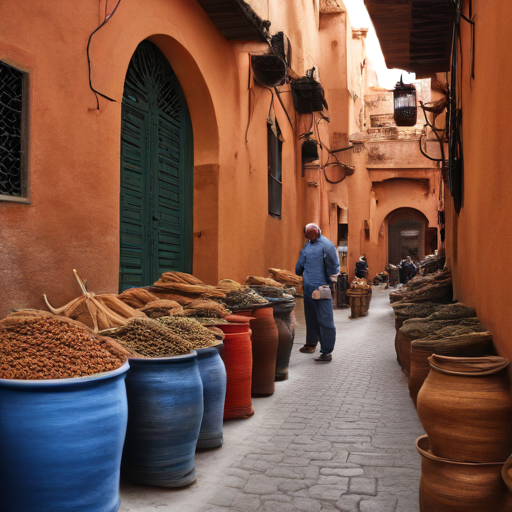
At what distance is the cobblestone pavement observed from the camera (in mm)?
2775

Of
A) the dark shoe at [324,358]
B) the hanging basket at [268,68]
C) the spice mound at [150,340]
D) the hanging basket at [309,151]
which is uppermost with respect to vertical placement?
the hanging basket at [268,68]

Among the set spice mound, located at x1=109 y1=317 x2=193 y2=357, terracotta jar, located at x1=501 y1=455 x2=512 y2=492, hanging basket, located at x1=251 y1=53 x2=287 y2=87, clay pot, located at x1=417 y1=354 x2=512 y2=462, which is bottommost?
terracotta jar, located at x1=501 y1=455 x2=512 y2=492

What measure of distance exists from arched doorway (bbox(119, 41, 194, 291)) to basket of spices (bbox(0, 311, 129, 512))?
3039 millimetres

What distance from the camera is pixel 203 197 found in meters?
6.89

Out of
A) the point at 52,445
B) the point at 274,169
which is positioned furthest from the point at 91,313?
the point at 274,169

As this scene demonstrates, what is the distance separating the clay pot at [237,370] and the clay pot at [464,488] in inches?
70.9

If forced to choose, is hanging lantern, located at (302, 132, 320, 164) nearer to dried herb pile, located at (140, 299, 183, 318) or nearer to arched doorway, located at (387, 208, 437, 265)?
dried herb pile, located at (140, 299, 183, 318)

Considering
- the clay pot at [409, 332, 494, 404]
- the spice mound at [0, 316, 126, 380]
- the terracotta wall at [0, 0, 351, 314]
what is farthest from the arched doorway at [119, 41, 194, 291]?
the clay pot at [409, 332, 494, 404]

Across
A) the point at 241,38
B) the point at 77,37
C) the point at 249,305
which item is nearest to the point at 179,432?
the point at 249,305

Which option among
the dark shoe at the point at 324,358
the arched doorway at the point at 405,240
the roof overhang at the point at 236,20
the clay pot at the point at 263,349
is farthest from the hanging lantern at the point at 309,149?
the arched doorway at the point at 405,240

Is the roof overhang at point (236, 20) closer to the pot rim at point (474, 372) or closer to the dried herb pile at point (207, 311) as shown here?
the dried herb pile at point (207, 311)

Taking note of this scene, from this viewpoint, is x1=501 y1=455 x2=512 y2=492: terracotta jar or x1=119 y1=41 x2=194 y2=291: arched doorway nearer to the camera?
x1=501 y1=455 x2=512 y2=492: terracotta jar

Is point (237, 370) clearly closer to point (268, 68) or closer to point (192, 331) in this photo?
point (192, 331)

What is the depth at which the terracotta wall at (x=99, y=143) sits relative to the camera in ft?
12.2
